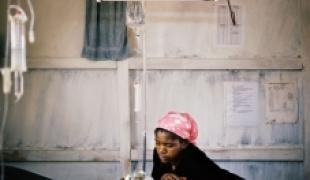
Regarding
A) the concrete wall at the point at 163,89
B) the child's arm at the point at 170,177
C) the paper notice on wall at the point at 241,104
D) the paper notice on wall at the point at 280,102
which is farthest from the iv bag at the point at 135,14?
the paper notice on wall at the point at 280,102

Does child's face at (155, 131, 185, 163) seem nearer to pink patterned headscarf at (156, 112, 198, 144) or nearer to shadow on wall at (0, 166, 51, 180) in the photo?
pink patterned headscarf at (156, 112, 198, 144)

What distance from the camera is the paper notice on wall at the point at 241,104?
3.21 meters

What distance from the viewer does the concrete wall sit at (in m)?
3.16

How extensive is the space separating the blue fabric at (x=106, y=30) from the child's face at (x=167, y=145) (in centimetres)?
94

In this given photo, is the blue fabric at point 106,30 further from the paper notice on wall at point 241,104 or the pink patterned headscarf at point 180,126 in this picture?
the pink patterned headscarf at point 180,126

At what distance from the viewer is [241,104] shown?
3207mm

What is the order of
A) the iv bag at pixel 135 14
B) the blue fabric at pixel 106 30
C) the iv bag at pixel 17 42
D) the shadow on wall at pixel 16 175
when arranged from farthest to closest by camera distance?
1. the blue fabric at pixel 106 30
2. the iv bag at pixel 135 14
3. the shadow on wall at pixel 16 175
4. the iv bag at pixel 17 42

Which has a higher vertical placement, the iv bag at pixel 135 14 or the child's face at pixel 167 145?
the iv bag at pixel 135 14

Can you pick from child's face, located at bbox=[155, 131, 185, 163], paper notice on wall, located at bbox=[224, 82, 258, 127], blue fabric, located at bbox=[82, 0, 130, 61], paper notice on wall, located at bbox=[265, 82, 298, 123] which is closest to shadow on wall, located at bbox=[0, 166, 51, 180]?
child's face, located at bbox=[155, 131, 185, 163]

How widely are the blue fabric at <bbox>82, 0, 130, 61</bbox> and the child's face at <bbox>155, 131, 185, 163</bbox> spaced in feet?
3.07

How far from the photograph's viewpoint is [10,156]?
3129 millimetres

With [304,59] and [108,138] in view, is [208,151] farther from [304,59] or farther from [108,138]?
[304,59]

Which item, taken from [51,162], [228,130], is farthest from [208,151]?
[51,162]

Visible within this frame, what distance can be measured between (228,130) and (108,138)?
2.77ft
